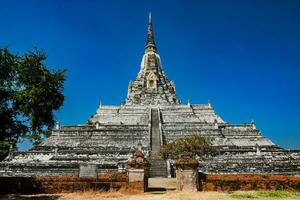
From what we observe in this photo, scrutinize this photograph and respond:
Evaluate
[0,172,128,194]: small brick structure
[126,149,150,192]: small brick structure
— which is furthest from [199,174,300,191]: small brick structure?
[0,172,128,194]: small brick structure

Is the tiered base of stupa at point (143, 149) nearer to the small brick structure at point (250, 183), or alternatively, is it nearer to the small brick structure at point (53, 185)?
the small brick structure at point (53, 185)

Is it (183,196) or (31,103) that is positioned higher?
(31,103)

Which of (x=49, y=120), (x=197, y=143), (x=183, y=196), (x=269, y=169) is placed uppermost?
(x=49, y=120)

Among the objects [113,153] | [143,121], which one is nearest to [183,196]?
[113,153]

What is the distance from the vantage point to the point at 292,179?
14.9 meters

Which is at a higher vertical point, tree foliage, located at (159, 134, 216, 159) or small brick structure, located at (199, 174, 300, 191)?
tree foliage, located at (159, 134, 216, 159)

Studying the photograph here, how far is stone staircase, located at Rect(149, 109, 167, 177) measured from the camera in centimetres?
2434

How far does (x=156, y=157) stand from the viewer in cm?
2722

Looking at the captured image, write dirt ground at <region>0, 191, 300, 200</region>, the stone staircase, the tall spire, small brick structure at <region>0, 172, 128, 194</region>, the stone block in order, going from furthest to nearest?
the tall spire, the stone staircase, the stone block, small brick structure at <region>0, 172, 128, 194</region>, dirt ground at <region>0, 191, 300, 200</region>

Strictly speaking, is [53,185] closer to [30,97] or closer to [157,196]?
[157,196]

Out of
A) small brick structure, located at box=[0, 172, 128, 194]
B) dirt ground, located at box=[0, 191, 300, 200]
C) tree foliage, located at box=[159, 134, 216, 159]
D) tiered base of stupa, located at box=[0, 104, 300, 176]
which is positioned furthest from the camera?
tree foliage, located at box=[159, 134, 216, 159]

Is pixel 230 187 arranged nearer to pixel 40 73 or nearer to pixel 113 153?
pixel 113 153

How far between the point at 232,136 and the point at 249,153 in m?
8.56

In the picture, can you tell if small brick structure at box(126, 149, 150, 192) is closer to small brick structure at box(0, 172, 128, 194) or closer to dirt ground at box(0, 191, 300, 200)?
small brick structure at box(0, 172, 128, 194)
